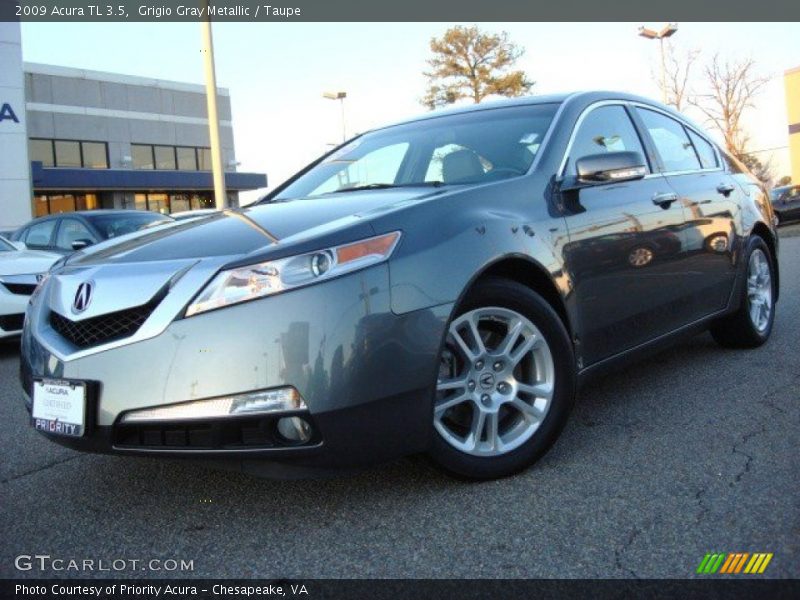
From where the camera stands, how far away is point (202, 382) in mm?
2305

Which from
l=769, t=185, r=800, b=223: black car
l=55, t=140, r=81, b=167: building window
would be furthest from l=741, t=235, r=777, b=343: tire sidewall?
l=55, t=140, r=81, b=167: building window

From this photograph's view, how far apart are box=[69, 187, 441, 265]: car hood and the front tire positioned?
512 mm

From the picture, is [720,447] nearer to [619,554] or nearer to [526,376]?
[526,376]

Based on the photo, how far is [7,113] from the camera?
21.9m

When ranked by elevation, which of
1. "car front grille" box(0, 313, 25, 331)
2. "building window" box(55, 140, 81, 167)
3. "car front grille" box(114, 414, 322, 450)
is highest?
"building window" box(55, 140, 81, 167)

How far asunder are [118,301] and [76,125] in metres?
41.2

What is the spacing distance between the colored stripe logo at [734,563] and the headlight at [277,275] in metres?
1.28

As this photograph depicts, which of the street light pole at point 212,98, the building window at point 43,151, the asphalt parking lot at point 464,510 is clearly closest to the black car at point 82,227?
the street light pole at point 212,98

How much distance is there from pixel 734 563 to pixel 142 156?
43862 millimetres

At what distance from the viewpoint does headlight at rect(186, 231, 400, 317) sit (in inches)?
92.4

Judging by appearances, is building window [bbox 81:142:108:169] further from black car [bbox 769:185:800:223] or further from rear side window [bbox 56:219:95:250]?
rear side window [bbox 56:219:95:250]

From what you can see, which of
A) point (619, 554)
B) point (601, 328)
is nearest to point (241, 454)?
point (619, 554)

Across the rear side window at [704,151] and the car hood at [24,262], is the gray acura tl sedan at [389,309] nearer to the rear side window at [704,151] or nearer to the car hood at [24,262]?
the rear side window at [704,151]

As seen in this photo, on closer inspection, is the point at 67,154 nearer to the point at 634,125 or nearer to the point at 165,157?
the point at 165,157
